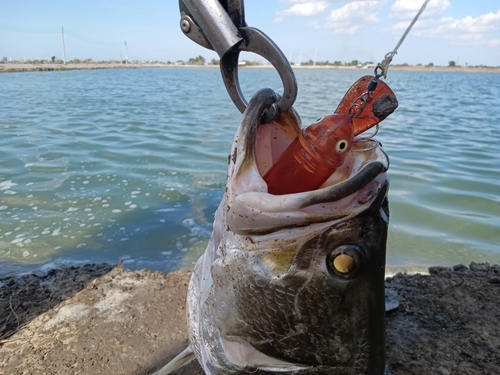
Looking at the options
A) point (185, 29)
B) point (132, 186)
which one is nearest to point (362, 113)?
point (185, 29)

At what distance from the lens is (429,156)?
11.1 meters

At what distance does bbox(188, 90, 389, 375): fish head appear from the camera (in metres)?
1.37

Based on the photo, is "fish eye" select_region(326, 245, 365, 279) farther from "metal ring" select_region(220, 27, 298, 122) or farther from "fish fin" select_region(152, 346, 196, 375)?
"fish fin" select_region(152, 346, 196, 375)

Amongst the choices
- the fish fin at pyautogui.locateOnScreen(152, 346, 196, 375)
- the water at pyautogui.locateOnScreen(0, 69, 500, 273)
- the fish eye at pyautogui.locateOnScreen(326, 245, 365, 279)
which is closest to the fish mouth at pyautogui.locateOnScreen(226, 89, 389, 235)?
the fish eye at pyautogui.locateOnScreen(326, 245, 365, 279)

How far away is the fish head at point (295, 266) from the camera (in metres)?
1.37

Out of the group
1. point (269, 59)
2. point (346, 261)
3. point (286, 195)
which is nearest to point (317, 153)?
point (286, 195)

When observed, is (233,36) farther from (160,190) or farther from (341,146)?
(160,190)

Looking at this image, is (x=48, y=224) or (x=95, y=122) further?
(x=95, y=122)

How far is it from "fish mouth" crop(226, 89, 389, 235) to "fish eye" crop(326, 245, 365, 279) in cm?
11

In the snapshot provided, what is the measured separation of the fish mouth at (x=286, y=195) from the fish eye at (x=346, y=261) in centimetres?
11

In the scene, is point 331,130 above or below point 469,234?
above

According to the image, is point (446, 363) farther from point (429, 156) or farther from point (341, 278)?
point (429, 156)

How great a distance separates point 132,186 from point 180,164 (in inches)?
77.2

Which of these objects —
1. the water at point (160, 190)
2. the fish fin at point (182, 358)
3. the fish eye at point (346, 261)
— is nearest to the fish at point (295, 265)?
the fish eye at point (346, 261)
